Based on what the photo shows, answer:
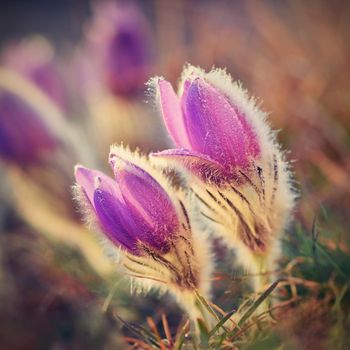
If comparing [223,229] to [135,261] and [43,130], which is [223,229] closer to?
[135,261]

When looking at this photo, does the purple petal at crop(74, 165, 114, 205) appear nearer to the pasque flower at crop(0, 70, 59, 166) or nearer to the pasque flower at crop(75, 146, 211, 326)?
the pasque flower at crop(75, 146, 211, 326)

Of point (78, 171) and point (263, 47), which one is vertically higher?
point (263, 47)

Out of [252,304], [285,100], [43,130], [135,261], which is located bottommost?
[252,304]

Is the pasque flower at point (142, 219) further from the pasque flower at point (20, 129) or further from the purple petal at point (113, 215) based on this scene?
the pasque flower at point (20, 129)

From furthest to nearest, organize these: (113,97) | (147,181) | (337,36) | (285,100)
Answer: (337,36) < (113,97) < (285,100) < (147,181)

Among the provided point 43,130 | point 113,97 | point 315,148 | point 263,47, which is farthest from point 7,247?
point 263,47

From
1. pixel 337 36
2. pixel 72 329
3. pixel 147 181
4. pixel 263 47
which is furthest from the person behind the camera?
pixel 263 47

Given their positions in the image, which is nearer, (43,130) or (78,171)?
(78,171)

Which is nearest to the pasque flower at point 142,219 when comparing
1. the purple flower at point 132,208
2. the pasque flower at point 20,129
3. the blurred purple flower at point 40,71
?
the purple flower at point 132,208
